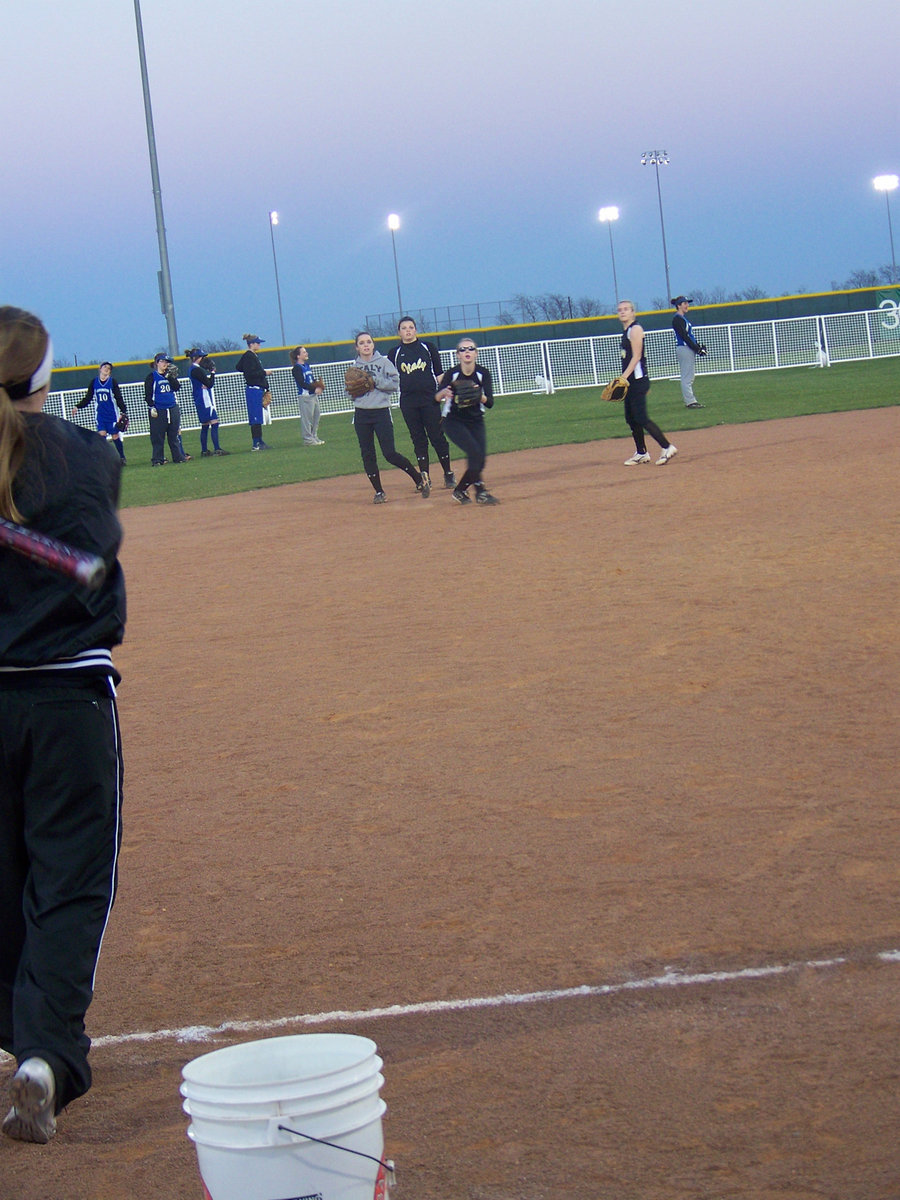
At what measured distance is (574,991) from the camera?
3703 mm

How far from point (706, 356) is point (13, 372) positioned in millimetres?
37351

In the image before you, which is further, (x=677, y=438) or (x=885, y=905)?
(x=677, y=438)

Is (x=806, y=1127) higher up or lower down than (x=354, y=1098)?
lower down

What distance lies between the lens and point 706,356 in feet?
127

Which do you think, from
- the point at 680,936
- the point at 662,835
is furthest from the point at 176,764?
the point at 680,936

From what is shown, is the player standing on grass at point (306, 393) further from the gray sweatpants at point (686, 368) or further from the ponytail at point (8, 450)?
the ponytail at point (8, 450)

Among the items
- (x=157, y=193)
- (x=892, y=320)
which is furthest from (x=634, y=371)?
(x=892, y=320)

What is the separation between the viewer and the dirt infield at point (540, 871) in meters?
3.03

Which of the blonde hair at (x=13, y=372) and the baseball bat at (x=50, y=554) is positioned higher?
the blonde hair at (x=13, y=372)

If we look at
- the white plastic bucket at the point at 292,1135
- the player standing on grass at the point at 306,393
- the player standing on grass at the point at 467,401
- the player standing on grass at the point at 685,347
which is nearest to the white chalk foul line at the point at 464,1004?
the white plastic bucket at the point at 292,1135

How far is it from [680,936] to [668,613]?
4.60 m

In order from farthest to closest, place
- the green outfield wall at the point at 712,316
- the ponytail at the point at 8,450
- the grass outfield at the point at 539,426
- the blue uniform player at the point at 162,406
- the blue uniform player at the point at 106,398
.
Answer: the green outfield wall at the point at 712,316, the blue uniform player at the point at 162,406, the blue uniform player at the point at 106,398, the grass outfield at the point at 539,426, the ponytail at the point at 8,450

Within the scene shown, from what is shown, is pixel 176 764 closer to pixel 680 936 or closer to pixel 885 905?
pixel 680 936

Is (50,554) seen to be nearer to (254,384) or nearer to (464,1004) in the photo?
(464,1004)
